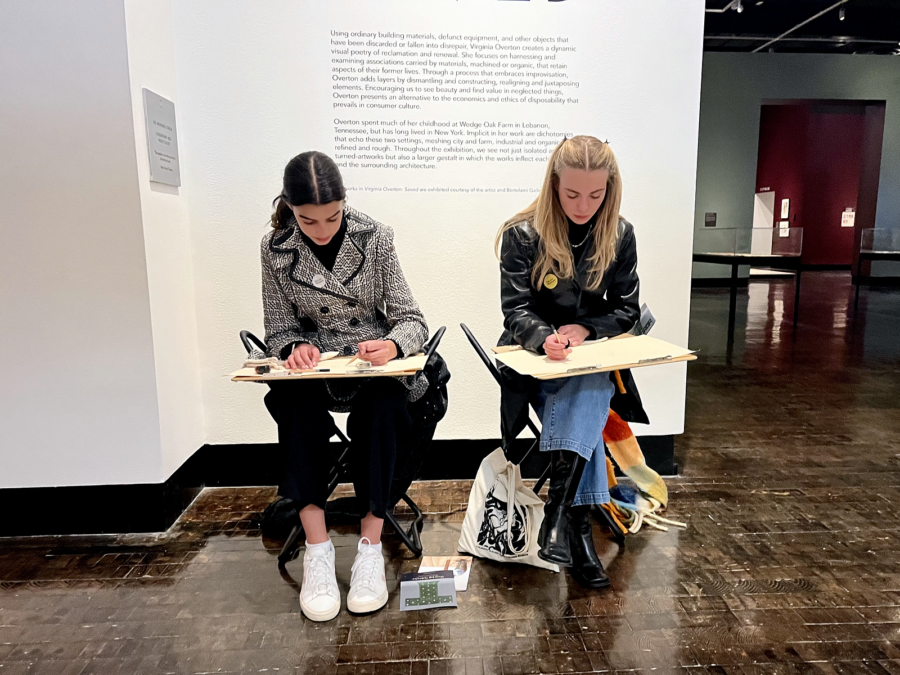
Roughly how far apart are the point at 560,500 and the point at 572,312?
0.61 m

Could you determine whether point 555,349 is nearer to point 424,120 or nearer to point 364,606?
point 364,606

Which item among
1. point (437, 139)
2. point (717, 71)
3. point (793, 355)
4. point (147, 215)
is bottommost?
point (793, 355)

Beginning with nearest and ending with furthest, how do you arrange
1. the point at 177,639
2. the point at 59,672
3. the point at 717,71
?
the point at 59,672 < the point at 177,639 < the point at 717,71

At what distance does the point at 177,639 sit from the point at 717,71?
1109 cm

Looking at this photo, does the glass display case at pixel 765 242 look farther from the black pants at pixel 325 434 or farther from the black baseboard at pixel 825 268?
the black baseboard at pixel 825 268

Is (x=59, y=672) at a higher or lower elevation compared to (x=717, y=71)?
lower

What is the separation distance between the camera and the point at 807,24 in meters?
9.27

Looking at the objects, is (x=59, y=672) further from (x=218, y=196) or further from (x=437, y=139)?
(x=437, y=139)

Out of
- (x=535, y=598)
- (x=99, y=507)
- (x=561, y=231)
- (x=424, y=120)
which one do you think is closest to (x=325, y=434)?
(x=535, y=598)

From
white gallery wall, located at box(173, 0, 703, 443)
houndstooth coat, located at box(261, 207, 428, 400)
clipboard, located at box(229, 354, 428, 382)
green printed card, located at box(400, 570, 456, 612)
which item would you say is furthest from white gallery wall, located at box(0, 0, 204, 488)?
green printed card, located at box(400, 570, 456, 612)

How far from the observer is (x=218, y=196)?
264 centimetres

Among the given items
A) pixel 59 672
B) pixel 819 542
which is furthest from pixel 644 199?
pixel 59 672

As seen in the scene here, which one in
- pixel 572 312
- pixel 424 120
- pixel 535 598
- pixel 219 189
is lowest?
pixel 535 598

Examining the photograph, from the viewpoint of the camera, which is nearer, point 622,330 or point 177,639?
point 177,639
